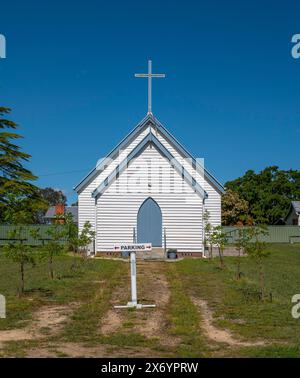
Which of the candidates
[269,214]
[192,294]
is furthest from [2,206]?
[269,214]


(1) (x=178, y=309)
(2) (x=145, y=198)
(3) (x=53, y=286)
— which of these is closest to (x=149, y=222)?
(2) (x=145, y=198)

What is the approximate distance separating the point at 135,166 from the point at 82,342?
810 inches

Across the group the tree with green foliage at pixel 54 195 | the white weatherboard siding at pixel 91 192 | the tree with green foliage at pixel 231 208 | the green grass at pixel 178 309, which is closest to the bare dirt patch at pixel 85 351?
the green grass at pixel 178 309

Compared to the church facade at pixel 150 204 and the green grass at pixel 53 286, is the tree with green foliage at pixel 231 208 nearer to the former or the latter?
the church facade at pixel 150 204

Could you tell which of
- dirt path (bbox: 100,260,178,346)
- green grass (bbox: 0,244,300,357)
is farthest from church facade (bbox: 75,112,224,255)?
dirt path (bbox: 100,260,178,346)

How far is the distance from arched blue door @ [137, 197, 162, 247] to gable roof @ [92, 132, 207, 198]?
2178 millimetres

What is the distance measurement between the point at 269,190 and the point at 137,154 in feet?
175

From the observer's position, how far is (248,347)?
8867 millimetres

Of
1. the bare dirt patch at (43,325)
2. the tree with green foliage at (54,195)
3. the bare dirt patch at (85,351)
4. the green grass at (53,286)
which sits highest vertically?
the tree with green foliage at (54,195)

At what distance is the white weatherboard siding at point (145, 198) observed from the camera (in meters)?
29.0

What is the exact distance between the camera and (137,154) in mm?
29438

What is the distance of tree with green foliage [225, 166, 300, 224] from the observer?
258ft

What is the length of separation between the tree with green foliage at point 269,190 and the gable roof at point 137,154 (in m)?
49.9

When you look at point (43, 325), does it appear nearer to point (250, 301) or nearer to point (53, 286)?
point (250, 301)
